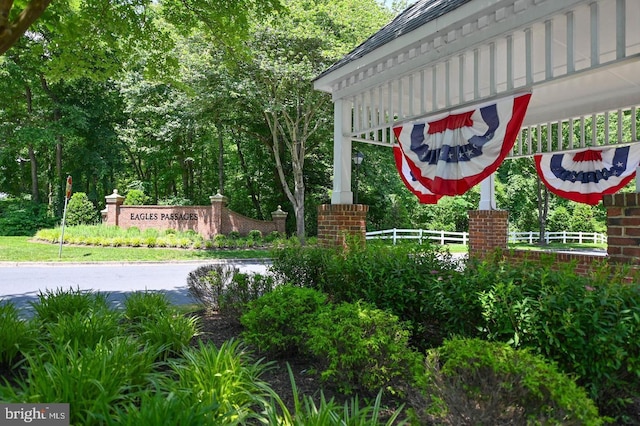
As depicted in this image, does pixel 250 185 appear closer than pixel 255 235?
No

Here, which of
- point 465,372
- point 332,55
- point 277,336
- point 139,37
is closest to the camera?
point 465,372

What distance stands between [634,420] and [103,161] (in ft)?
92.3

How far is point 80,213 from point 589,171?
22156mm

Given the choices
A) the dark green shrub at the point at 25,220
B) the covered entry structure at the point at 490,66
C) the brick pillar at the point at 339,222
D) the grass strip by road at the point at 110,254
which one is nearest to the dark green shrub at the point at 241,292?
the brick pillar at the point at 339,222

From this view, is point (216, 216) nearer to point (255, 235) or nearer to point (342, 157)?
point (255, 235)

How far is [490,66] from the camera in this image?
4473 millimetres

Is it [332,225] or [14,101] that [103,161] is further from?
[332,225]

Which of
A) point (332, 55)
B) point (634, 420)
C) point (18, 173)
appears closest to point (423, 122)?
point (634, 420)

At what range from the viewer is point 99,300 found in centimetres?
465

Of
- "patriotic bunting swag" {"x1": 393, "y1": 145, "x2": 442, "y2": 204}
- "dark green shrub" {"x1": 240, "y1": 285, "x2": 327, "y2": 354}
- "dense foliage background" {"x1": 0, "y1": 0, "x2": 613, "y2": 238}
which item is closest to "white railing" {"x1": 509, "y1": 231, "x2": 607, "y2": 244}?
"dense foliage background" {"x1": 0, "y1": 0, "x2": 613, "y2": 238}

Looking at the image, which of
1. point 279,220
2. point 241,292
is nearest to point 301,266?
point 241,292

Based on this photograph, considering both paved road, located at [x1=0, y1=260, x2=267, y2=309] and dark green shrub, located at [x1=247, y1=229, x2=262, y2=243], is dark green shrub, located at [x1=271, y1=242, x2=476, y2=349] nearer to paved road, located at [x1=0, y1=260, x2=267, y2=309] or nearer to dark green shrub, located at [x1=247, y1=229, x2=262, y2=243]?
paved road, located at [x1=0, y1=260, x2=267, y2=309]

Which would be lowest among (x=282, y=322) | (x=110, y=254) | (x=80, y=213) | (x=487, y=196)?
(x=110, y=254)

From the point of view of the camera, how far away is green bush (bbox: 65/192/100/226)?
21375 mm
